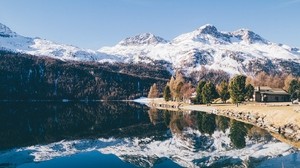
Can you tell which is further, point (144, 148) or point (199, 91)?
point (199, 91)

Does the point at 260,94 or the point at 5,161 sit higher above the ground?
the point at 260,94

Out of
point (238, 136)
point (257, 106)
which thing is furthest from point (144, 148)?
point (257, 106)

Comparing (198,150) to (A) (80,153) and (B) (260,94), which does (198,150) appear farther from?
(B) (260,94)

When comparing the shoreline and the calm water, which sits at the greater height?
the shoreline

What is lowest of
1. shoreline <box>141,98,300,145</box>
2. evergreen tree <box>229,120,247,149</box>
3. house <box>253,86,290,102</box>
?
evergreen tree <box>229,120,247,149</box>

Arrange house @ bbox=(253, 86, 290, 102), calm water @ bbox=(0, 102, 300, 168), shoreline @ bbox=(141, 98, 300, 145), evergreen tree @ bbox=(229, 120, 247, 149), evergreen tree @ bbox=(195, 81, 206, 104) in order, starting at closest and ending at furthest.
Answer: calm water @ bbox=(0, 102, 300, 168) < evergreen tree @ bbox=(229, 120, 247, 149) < shoreline @ bbox=(141, 98, 300, 145) < house @ bbox=(253, 86, 290, 102) < evergreen tree @ bbox=(195, 81, 206, 104)

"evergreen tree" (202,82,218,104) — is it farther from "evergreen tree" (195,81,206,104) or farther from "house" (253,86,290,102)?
"house" (253,86,290,102)

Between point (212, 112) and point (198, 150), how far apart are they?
8473cm

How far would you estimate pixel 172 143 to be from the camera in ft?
226

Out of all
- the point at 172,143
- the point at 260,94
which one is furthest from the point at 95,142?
the point at 260,94

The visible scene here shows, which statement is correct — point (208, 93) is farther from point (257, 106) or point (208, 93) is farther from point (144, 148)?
point (144, 148)

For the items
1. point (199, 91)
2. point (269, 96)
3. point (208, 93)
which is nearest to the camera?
point (208, 93)

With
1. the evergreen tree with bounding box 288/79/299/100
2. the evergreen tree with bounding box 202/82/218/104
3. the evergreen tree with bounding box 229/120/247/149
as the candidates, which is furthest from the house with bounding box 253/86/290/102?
the evergreen tree with bounding box 229/120/247/149

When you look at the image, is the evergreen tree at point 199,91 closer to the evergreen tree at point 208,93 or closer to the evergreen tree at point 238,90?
the evergreen tree at point 208,93
